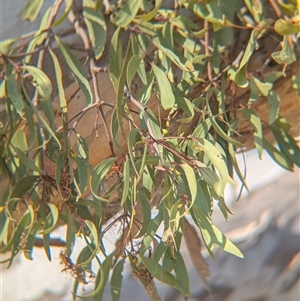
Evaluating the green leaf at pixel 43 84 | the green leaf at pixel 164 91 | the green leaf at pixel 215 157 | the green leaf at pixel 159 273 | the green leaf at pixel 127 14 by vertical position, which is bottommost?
the green leaf at pixel 159 273

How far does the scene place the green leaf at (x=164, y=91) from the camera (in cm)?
64

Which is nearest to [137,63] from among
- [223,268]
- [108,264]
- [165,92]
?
[165,92]

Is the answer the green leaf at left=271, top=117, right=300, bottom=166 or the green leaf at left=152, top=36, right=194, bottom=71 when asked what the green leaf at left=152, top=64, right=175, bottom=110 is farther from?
the green leaf at left=271, top=117, right=300, bottom=166

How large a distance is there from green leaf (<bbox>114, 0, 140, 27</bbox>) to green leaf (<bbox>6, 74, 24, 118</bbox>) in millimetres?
162

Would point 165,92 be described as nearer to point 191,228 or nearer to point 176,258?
point 176,258

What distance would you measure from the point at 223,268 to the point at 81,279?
0.56m

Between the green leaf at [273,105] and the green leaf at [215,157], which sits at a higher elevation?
the green leaf at [215,157]

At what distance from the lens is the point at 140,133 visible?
63cm

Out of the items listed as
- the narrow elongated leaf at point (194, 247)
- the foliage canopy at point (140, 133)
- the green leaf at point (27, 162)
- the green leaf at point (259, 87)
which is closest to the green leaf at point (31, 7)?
the foliage canopy at point (140, 133)

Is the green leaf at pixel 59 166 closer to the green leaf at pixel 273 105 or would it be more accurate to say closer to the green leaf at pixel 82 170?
the green leaf at pixel 82 170

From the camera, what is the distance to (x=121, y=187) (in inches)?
25.9

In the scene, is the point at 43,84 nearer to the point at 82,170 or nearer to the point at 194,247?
the point at 82,170

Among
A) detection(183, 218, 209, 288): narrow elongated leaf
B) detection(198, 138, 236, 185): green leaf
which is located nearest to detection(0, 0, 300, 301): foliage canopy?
detection(198, 138, 236, 185): green leaf

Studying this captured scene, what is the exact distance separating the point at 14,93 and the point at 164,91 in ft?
0.69
